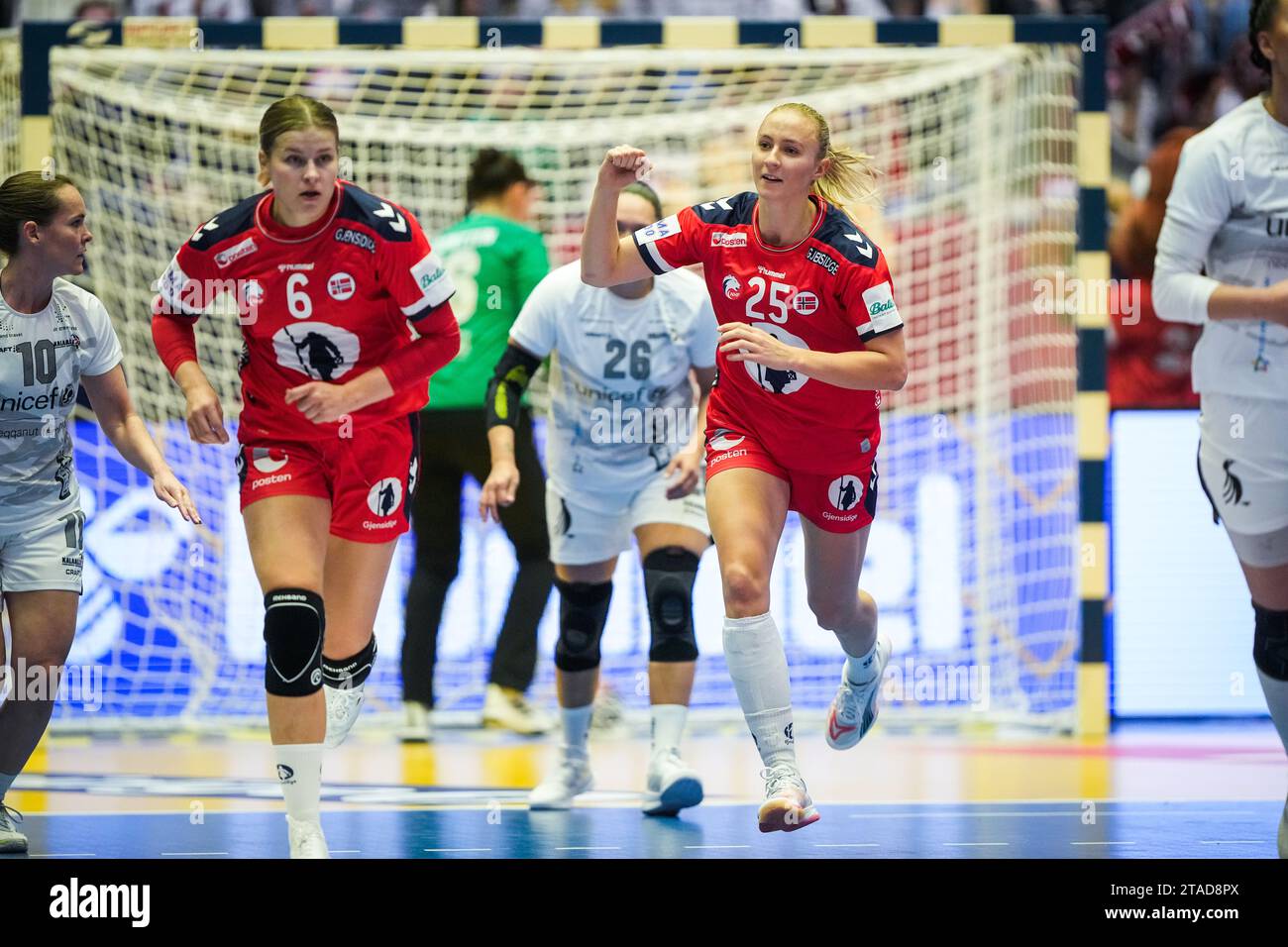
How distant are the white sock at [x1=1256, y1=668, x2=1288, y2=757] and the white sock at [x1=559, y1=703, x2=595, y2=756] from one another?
2259mm

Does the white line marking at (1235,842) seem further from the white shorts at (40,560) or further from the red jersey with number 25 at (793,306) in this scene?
the white shorts at (40,560)

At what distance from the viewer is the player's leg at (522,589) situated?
734 centimetres

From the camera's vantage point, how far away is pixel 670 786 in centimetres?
514

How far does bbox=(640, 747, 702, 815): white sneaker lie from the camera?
5.14 meters

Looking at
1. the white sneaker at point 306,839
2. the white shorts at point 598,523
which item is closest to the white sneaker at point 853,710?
the white shorts at point 598,523

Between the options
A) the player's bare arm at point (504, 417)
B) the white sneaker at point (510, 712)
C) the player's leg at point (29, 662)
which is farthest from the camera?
the white sneaker at point (510, 712)

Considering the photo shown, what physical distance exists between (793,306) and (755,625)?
0.88 m

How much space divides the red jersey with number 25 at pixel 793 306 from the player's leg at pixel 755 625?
0.87ft

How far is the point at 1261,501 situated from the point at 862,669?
1.50 meters

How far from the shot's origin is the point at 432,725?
7914 millimetres

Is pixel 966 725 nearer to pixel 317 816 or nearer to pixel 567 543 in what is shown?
pixel 567 543

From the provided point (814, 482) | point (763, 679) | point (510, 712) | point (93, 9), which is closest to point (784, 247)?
point (814, 482)

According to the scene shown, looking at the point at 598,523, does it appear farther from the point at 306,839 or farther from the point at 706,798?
the point at 306,839
